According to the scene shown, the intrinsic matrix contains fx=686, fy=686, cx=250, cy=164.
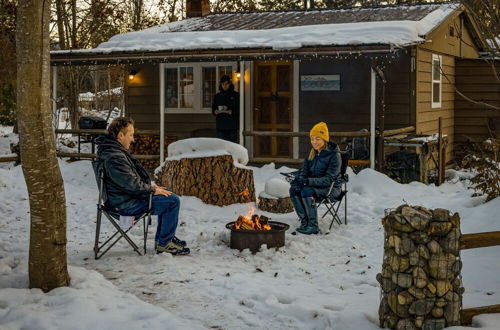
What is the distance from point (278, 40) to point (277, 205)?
4.82 meters

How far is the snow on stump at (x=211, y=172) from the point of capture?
35.1 ft

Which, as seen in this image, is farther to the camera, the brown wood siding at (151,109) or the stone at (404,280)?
the brown wood siding at (151,109)

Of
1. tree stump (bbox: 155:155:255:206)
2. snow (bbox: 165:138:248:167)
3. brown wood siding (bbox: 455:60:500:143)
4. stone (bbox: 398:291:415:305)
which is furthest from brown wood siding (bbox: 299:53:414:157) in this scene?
stone (bbox: 398:291:415:305)

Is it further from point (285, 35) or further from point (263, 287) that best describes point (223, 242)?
point (285, 35)

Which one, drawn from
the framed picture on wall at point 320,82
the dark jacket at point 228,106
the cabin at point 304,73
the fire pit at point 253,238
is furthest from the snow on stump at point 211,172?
the framed picture on wall at point 320,82

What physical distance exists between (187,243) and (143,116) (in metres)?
10.2

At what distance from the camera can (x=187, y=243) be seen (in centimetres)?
826

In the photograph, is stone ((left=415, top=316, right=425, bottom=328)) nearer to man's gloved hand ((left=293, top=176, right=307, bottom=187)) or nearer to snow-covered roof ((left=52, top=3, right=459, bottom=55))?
man's gloved hand ((left=293, top=176, right=307, bottom=187))

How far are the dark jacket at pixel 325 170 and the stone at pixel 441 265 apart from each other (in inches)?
152

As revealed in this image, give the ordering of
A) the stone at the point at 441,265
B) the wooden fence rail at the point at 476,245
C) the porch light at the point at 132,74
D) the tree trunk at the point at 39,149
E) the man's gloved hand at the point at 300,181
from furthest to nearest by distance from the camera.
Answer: the porch light at the point at 132,74 < the man's gloved hand at the point at 300,181 < the tree trunk at the point at 39,149 < the wooden fence rail at the point at 476,245 < the stone at the point at 441,265

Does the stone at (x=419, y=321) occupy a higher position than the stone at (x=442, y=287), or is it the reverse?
the stone at (x=442, y=287)

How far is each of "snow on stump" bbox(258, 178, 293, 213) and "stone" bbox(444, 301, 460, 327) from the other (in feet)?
17.7

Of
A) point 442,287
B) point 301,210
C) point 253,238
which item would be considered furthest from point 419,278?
point 301,210

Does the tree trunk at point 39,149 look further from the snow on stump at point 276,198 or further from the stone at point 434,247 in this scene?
the snow on stump at point 276,198
